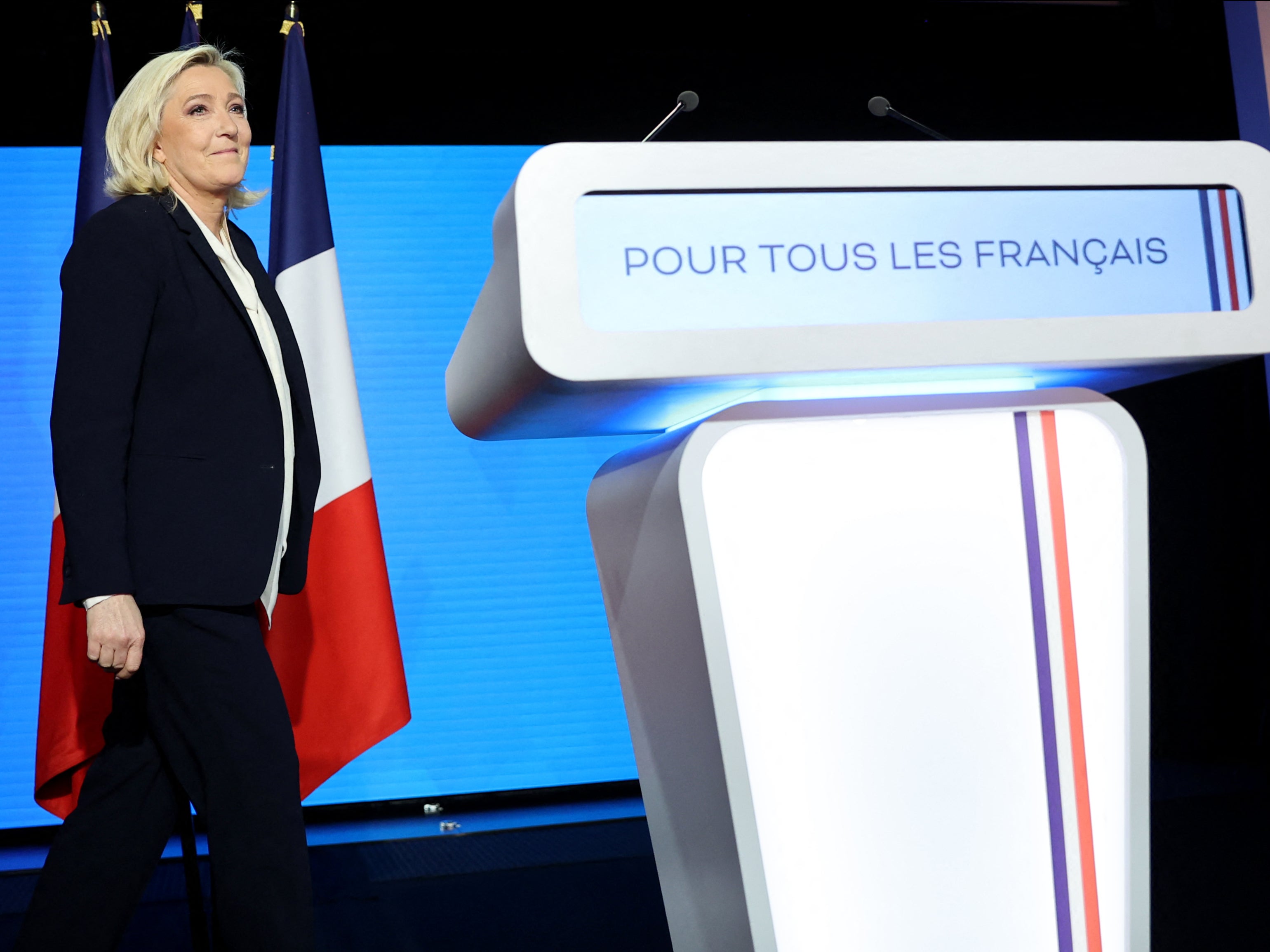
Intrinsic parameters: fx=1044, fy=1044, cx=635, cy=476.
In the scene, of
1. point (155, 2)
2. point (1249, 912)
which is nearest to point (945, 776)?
point (1249, 912)

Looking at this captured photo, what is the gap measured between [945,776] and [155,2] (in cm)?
255

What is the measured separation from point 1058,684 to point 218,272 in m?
0.90

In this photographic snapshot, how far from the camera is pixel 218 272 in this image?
1105 mm

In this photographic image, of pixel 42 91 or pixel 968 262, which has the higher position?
pixel 42 91

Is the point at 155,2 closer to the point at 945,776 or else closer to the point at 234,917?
the point at 234,917

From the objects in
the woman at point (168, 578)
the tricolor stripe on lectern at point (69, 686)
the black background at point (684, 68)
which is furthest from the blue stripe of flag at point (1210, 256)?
the black background at point (684, 68)

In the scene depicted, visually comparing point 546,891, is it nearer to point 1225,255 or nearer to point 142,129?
point 142,129

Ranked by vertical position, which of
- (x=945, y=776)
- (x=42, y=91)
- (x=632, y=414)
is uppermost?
(x=42, y=91)

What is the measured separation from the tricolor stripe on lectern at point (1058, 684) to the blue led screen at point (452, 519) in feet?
5.62

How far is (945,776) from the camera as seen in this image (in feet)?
2.52

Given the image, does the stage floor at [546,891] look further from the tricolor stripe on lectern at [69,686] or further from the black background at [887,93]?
the black background at [887,93]

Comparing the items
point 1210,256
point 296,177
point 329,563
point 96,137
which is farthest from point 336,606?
point 1210,256

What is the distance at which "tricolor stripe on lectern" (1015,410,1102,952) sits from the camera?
2.55ft

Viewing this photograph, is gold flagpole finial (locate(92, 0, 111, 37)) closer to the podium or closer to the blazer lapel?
the blazer lapel
